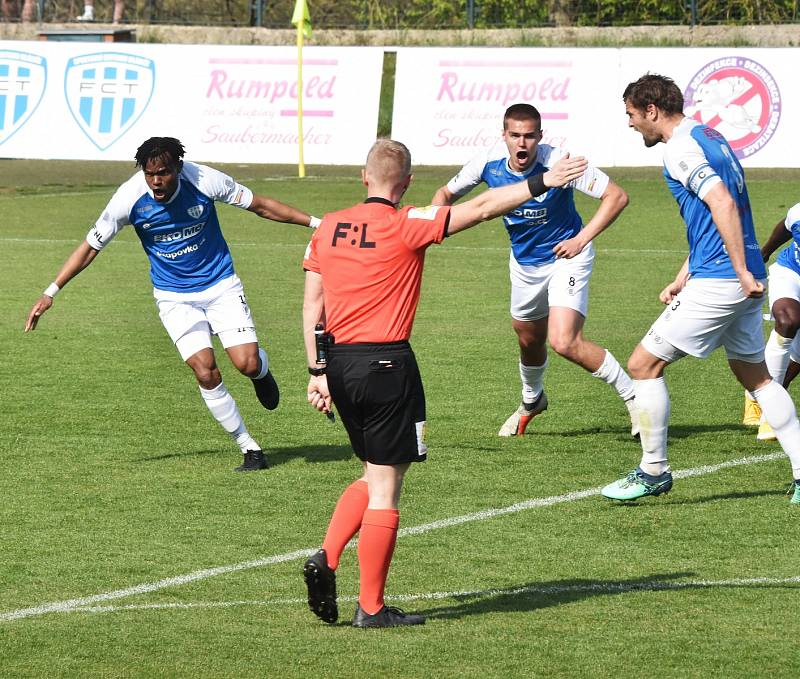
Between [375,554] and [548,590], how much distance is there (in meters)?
1.03

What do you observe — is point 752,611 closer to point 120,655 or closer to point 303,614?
point 303,614

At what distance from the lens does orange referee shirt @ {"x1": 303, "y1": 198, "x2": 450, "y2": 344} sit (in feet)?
19.5

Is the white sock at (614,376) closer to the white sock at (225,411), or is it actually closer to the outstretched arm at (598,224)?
the outstretched arm at (598,224)

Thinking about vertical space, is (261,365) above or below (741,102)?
below

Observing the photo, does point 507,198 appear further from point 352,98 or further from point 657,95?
point 352,98

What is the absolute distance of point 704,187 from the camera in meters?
7.59

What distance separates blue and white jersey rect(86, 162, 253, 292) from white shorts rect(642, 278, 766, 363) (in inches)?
118

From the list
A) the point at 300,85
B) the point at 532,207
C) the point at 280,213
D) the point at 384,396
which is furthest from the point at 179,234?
the point at 300,85

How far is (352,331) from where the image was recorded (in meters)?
6.05

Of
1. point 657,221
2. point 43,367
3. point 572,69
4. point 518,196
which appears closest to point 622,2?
point 572,69

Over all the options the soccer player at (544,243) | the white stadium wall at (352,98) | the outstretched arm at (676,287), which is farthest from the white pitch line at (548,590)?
the white stadium wall at (352,98)

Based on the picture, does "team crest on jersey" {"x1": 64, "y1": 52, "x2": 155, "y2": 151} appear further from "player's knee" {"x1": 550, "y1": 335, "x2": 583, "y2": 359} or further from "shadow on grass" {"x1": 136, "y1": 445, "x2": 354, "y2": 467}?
"player's knee" {"x1": 550, "y1": 335, "x2": 583, "y2": 359}

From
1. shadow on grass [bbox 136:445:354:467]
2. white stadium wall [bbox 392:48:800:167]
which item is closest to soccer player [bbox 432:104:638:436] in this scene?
shadow on grass [bbox 136:445:354:467]

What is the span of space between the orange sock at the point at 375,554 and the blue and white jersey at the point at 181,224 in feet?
12.6
